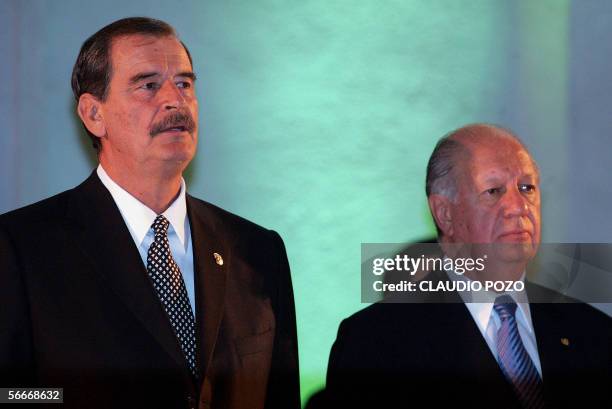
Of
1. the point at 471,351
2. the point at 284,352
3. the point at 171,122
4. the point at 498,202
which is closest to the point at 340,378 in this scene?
the point at 284,352

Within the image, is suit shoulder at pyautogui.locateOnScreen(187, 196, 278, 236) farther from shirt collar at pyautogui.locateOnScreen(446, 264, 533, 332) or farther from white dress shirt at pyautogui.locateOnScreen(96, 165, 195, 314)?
shirt collar at pyautogui.locateOnScreen(446, 264, 533, 332)

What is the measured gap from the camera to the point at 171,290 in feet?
7.98

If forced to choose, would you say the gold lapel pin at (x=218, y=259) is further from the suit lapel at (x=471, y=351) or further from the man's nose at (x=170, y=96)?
the suit lapel at (x=471, y=351)

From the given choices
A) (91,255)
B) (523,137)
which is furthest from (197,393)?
(523,137)

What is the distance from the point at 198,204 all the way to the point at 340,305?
0.52 meters

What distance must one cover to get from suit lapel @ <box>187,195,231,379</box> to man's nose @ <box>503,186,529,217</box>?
0.78m

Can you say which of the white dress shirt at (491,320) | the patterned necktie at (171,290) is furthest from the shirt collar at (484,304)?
the patterned necktie at (171,290)

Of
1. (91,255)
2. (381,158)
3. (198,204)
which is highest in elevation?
(381,158)

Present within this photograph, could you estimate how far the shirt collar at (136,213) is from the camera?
247 cm

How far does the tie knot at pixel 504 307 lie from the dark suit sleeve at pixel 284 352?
1.85 feet

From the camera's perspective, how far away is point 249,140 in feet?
9.39

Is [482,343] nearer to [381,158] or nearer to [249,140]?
[381,158]

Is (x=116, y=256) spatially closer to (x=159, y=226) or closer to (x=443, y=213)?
(x=159, y=226)

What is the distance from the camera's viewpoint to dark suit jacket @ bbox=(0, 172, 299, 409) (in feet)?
Result: 7.59
